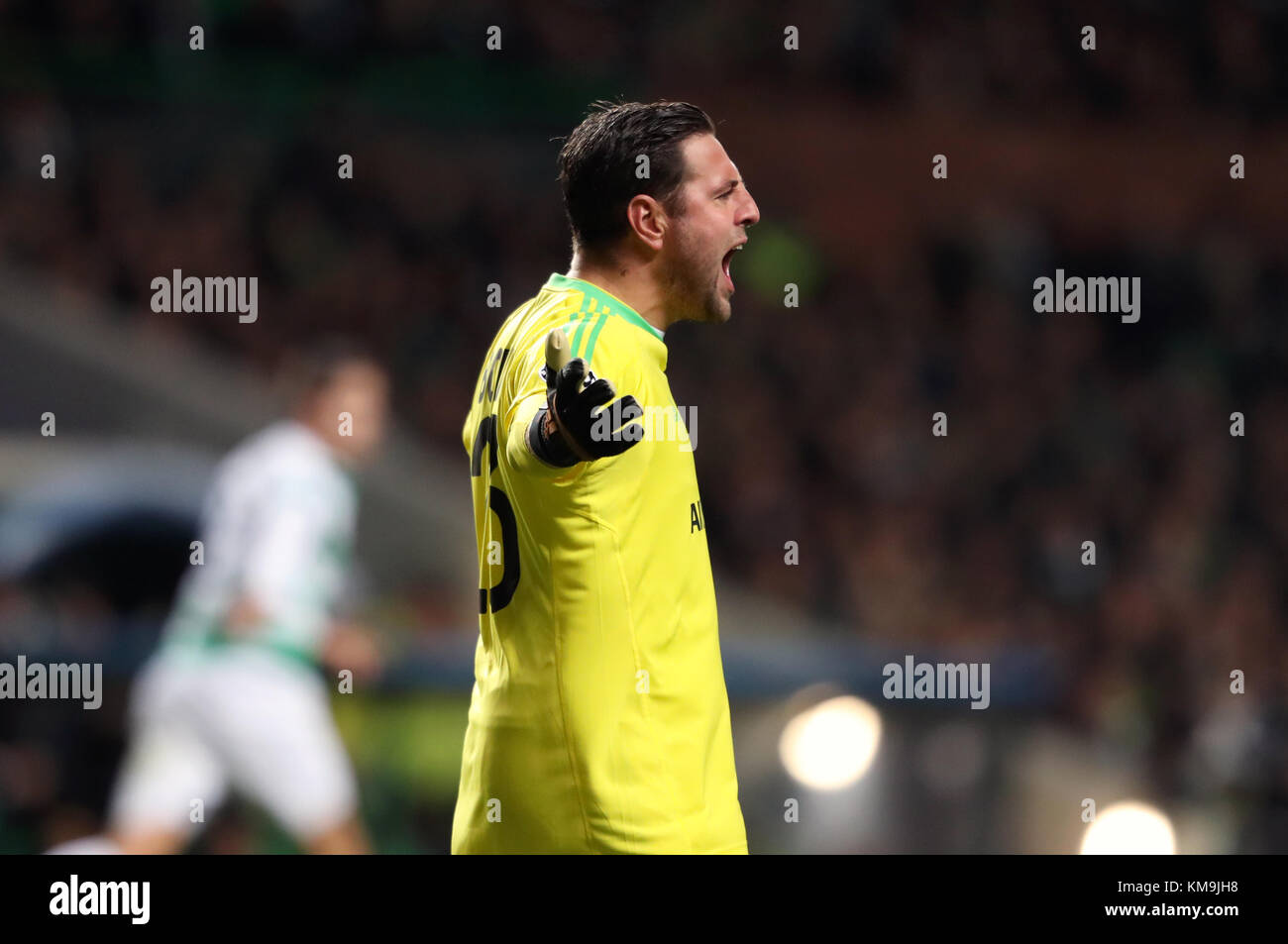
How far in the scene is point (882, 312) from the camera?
12.4 m

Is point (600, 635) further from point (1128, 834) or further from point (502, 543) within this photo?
point (1128, 834)

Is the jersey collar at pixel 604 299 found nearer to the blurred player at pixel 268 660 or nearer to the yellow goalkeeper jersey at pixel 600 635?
the yellow goalkeeper jersey at pixel 600 635

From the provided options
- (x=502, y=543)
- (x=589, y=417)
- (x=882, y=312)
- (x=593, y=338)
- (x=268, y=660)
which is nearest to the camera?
(x=589, y=417)

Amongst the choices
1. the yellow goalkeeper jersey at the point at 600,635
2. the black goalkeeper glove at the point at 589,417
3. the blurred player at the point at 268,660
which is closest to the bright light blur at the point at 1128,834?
the blurred player at the point at 268,660

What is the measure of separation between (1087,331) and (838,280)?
6.53ft

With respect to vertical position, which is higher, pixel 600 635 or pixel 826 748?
pixel 600 635

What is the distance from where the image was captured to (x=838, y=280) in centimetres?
1301

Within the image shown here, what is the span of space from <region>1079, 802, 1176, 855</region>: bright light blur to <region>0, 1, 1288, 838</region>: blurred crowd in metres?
2.87

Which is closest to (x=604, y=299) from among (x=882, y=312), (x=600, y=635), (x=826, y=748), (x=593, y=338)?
(x=593, y=338)

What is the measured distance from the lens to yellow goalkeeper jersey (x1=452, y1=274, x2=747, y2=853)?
8.52ft

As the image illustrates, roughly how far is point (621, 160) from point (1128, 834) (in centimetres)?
308

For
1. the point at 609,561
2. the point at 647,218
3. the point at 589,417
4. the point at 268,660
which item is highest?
the point at 647,218

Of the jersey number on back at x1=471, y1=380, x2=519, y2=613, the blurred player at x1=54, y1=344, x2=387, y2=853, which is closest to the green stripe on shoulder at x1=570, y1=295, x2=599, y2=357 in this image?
the jersey number on back at x1=471, y1=380, x2=519, y2=613

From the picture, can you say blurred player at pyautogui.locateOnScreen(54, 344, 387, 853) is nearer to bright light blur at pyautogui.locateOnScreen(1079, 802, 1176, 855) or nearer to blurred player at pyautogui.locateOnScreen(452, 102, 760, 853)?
bright light blur at pyautogui.locateOnScreen(1079, 802, 1176, 855)
